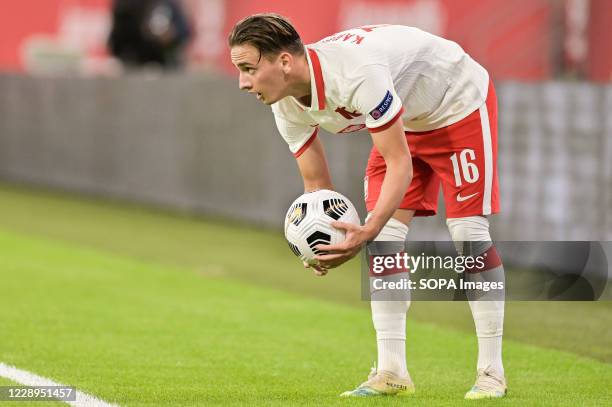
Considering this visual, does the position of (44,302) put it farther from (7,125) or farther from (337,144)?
(7,125)

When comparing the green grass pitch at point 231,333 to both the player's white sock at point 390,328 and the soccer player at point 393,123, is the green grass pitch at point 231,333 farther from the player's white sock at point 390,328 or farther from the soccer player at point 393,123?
→ the soccer player at point 393,123

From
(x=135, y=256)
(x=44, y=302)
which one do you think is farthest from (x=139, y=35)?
(x=44, y=302)

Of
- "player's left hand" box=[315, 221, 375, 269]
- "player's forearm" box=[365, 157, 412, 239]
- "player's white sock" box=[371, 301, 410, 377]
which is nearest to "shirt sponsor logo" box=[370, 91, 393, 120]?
"player's forearm" box=[365, 157, 412, 239]

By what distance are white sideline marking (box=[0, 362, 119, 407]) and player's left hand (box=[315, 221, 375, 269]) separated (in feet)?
3.96

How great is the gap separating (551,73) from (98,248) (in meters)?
6.20

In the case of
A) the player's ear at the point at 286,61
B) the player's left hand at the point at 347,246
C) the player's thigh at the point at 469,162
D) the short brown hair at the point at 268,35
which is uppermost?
the short brown hair at the point at 268,35

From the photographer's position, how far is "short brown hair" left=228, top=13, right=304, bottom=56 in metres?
5.72

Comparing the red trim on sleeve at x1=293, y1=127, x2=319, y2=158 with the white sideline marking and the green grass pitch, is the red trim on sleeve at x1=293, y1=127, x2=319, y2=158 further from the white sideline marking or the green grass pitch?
the white sideline marking

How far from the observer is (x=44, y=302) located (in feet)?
30.9

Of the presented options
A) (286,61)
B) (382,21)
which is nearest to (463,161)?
(286,61)

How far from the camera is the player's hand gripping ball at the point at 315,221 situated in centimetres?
581

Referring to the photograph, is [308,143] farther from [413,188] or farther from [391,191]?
[391,191]

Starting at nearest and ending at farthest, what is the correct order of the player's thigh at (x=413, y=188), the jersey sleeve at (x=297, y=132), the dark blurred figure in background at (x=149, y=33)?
the jersey sleeve at (x=297, y=132) < the player's thigh at (x=413, y=188) < the dark blurred figure in background at (x=149, y=33)

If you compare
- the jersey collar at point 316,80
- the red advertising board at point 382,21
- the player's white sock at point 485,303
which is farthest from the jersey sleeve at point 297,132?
the red advertising board at point 382,21
